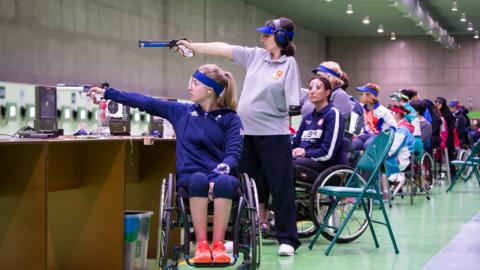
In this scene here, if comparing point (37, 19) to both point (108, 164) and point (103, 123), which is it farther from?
point (108, 164)

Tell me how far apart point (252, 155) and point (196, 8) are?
32.4 ft

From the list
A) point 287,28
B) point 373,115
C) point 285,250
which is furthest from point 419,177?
point 287,28

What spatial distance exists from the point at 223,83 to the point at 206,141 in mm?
342

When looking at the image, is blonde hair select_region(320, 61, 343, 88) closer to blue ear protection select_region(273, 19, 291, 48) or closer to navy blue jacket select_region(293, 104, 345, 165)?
navy blue jacket select_region(293, 104, 345, 165)

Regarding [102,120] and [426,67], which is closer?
[102,120]

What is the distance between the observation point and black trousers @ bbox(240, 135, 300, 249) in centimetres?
518

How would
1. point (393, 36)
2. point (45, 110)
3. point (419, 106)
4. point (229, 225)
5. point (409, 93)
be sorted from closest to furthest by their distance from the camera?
point (229, 225), point (45, 110), point (419, 106), point (409, 93), point (393, 36)

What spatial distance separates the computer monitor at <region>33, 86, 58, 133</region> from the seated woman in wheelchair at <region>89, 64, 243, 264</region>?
0.36 m

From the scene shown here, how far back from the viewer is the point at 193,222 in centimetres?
379

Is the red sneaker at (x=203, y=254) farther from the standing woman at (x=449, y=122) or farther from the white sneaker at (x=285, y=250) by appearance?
the standing woman at (x=449, y=122)

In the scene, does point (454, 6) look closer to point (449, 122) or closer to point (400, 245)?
point (449, 122)

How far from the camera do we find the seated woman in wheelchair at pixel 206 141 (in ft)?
12.4

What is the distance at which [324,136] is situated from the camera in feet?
19.6

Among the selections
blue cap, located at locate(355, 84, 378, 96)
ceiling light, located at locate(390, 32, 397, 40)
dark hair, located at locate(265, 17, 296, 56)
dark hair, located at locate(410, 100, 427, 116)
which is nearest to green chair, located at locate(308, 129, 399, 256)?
dark hair, located at locate(265, 17, 296, 56)
